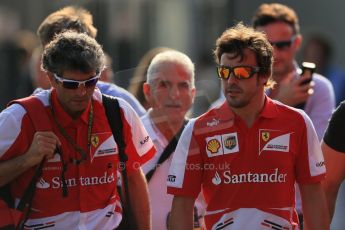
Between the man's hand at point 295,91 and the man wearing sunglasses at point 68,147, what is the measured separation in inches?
61.4

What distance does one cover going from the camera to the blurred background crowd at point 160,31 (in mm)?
12156

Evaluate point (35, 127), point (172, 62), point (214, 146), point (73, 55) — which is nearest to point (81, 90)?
point (73, 55)

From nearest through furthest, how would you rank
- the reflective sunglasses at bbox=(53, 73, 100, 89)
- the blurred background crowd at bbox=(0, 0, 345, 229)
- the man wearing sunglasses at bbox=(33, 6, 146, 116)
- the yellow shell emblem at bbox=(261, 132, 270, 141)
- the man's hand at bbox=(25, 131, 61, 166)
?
the man's hand at bbox=(25, 131, 61, 166) < the reflective sunglasses at bbox=(53, 73, 100, 89) < the yellow shell emblem at bbox=(261, 132, 270, 141) < the man wearing sunglasses at bbox=(33, 6, 146, 116) < the blurred background crowd at bbox=(0, 0, 345, 229)

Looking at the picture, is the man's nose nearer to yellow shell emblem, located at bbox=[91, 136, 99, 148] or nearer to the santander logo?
yellow shell emblem, located at bbox=[91, 136, 99, 148]

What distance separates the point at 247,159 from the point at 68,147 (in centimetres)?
96

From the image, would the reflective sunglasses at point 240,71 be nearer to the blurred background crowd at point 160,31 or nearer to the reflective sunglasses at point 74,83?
the reflective sunglasses at point 74,83

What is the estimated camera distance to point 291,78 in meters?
7.39

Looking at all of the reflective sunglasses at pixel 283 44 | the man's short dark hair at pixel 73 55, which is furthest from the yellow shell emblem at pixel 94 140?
the reflective sunglasses at pixel 283 44

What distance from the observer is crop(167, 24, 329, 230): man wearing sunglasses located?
560cm

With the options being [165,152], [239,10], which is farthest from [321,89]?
[239,10]

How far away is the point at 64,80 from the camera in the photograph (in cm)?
556

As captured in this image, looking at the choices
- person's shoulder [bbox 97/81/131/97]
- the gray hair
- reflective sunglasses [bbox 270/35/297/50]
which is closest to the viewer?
person's shoulder [bbox 97/81/131/97]

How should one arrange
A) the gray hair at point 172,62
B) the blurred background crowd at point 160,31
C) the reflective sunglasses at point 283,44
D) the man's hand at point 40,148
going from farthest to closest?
the blurred background crowd at point 160,31
the reflective sunglasses at point 283,44
the gray hair at point 172,62
the man's hand at point 40,148

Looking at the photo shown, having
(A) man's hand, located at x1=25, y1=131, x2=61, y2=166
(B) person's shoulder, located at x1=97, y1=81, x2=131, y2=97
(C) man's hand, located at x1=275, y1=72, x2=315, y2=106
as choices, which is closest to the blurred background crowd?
(C) man's hand, located at x1=275, y1=72, x2=315, y2=106
